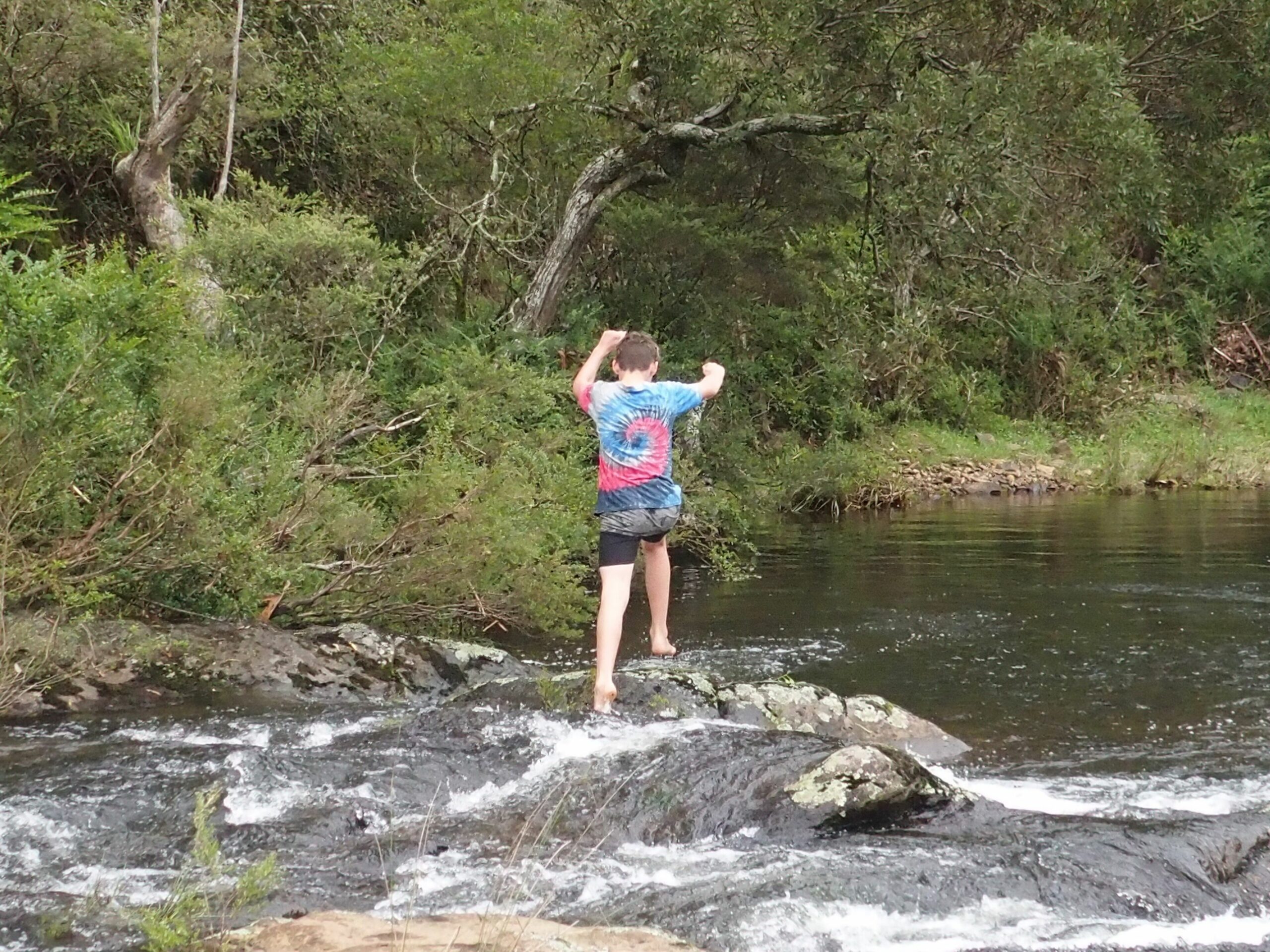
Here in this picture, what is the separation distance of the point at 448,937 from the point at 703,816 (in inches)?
77.6

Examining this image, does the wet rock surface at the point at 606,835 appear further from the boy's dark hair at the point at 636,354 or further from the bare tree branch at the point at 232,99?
the bare tree branch at the point at 232,99

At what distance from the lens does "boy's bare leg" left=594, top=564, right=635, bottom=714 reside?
282 inches

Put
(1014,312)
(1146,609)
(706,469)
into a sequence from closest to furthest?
(1146,609)
(706,469)
(1014,312)

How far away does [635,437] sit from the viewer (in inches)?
284

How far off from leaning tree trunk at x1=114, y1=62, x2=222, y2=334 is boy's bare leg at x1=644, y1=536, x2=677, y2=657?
897 centimetres

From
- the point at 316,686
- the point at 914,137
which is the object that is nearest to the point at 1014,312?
the point at 914,137

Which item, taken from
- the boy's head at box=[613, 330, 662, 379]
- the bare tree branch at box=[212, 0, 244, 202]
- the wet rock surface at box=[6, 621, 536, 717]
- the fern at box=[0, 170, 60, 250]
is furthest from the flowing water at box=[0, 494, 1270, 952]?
the bare tree branch at box=[212, 0, 244, 202]

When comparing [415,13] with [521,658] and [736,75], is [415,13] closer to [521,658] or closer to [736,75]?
[736,75]

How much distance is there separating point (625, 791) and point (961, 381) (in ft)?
79.8

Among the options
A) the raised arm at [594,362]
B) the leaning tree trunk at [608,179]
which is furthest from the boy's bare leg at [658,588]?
the leaning tree trunk at [608,179]

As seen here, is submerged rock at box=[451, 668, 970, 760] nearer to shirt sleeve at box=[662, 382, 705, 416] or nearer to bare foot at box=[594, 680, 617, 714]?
bare foot at box=[594, 680, 617, 714]

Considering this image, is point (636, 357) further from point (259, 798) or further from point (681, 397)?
point (259, 798)

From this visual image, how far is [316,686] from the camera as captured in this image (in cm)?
909

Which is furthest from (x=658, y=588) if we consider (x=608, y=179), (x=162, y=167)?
(x=608, y=179)
